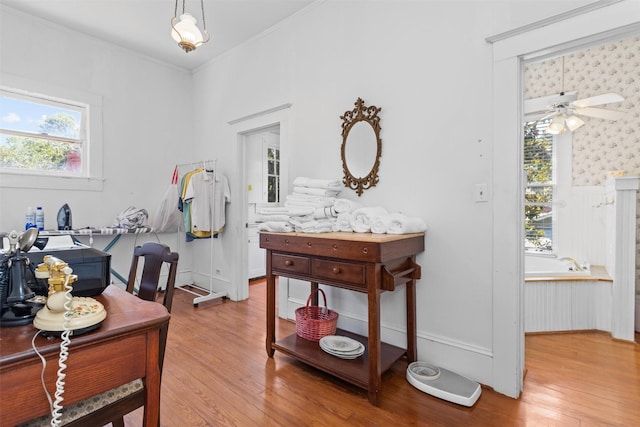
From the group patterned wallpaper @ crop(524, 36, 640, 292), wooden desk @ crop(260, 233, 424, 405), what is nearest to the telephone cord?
wooden desk @ crop(260, 233, 424, 405)

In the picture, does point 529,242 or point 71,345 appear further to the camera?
point 529,242

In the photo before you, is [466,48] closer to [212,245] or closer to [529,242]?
[529,242]

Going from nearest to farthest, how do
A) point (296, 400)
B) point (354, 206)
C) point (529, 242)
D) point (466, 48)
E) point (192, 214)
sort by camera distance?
1. point (296, 400)
2. point (466, 48)
3. point (354, 206)
4. point (192, 214)
5. point (529, 242)

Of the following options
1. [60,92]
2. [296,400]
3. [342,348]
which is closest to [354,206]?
[342,348]

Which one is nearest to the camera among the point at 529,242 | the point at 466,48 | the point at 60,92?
the point at 466,48

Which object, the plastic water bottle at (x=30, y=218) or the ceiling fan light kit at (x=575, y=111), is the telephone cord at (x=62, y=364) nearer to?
the plastic water bottle at (x=30, y=218)

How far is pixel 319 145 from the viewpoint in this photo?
9.40 feet

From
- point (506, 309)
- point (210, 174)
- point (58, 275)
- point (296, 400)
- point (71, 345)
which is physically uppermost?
point (210, 174)

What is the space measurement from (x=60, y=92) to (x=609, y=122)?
5932 mm

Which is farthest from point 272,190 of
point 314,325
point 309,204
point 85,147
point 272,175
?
point 314,325

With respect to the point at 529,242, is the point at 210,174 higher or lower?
higher

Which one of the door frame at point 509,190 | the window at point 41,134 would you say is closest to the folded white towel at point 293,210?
the door frame at point 509,190

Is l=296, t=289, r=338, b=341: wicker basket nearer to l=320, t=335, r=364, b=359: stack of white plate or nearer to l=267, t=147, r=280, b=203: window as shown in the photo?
l=320, t=335, r=364, b=359: stack of white plate

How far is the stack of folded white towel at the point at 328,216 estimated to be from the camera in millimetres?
2050
